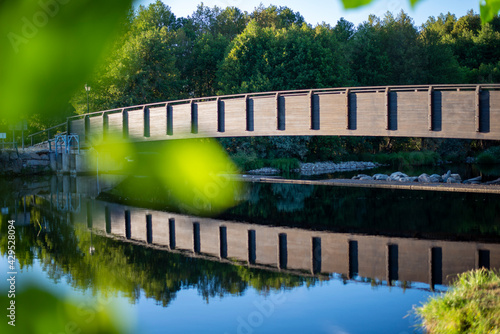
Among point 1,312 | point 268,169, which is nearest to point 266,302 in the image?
point 1,312

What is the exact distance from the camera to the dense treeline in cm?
4278

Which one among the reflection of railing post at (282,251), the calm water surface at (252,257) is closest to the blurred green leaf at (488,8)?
the calm water surface at (252,257)

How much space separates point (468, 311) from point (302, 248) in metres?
8.71

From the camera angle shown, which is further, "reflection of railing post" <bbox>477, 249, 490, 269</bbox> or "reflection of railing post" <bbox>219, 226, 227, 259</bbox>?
"reflection of railing post" <bbox>219, 226, 227, 259</bbox>

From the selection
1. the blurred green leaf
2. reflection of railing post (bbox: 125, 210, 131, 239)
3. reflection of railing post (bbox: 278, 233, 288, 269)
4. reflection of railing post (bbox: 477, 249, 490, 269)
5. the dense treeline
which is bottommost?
reflection of railing post (bbox: 278, 233, 288, 269)

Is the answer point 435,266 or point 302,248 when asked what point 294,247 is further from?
point 435,266

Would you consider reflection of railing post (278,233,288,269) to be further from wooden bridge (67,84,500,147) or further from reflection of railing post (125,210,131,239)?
wooden bridge (67,84,500,147)

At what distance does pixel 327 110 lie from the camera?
25.3 m

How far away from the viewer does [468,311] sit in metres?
7.21

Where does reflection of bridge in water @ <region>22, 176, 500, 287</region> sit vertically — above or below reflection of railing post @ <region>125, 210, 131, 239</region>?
below

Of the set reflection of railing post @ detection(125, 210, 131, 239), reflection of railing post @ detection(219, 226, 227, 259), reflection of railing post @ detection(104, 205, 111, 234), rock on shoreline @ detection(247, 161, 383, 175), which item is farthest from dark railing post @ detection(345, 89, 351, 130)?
rock on shoreline @ detection(247, 161, 383, 175)

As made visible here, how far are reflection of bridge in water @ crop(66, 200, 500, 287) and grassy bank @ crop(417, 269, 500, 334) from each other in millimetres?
3778

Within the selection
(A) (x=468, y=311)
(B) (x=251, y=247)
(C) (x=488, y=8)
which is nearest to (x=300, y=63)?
(B) (x=251, y=247)

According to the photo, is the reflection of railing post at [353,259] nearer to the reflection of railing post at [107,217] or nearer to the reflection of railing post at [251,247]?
the reflection of railing post at [251,247]
